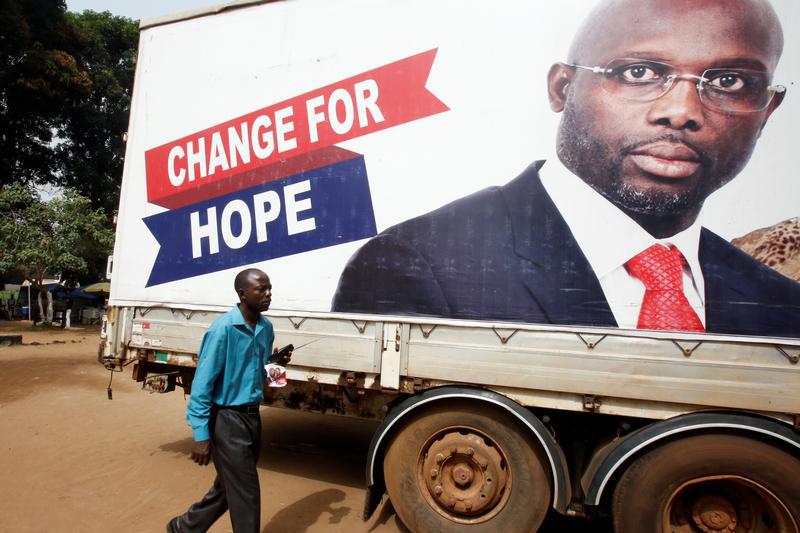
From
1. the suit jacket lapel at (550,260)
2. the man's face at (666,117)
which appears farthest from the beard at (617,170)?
the suit jacket lapel at (550,260)

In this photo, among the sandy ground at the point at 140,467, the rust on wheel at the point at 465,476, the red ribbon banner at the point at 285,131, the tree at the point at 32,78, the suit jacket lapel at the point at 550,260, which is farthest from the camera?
the tree at the point at 32,78

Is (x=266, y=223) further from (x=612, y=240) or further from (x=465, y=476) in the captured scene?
(x=612, y=240)

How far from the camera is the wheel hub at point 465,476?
304cm

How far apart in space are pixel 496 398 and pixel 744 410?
1.28 m

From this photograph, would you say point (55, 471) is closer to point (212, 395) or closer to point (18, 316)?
point (212, 395)

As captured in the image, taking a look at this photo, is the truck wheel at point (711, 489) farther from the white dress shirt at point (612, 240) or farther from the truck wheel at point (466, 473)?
the white dress shirt at point (612, 240)

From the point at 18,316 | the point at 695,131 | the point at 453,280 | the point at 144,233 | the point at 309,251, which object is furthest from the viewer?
the point at 18,316

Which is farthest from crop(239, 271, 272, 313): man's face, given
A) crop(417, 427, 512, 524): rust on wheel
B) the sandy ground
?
the sandy ground

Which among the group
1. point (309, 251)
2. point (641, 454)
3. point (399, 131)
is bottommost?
point (641, 454)

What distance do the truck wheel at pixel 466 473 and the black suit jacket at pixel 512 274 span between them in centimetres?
66

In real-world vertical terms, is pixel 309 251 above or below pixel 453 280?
above

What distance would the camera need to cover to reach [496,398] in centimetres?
298

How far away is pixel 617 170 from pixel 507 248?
78 centimetres

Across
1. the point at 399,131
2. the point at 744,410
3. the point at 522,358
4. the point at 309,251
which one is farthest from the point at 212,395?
the point at 744,410
